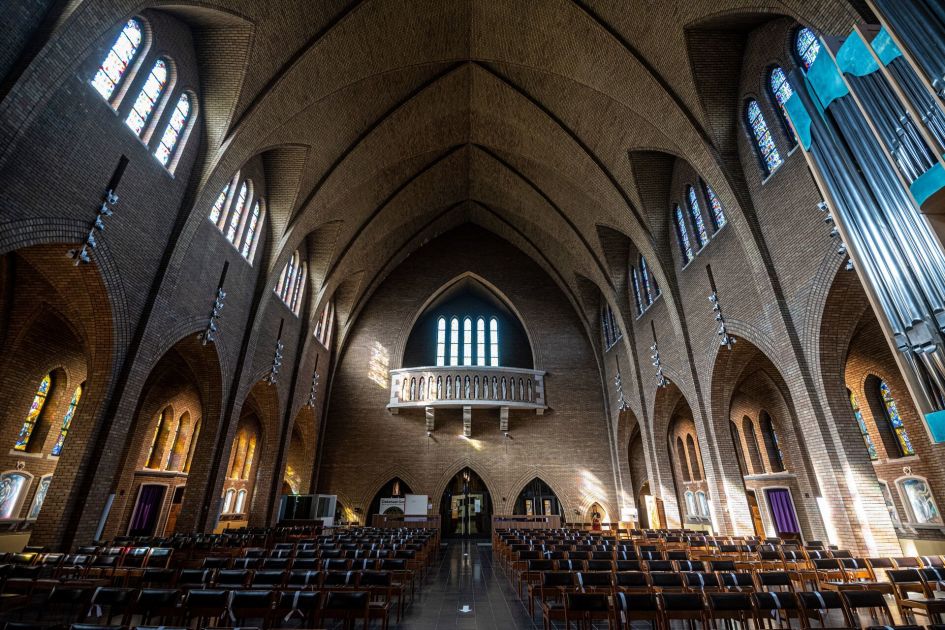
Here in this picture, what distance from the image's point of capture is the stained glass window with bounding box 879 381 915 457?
12.0 meters

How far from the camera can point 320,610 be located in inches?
179

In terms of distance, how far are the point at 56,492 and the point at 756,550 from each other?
12.8m

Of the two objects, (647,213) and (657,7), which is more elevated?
(657,7)

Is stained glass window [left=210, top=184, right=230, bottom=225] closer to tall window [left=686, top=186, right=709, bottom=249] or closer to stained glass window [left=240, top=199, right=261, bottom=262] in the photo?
stained glass window [left=240, top=199, right=261, bottom=262]

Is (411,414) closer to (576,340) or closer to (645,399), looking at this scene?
(576,340)

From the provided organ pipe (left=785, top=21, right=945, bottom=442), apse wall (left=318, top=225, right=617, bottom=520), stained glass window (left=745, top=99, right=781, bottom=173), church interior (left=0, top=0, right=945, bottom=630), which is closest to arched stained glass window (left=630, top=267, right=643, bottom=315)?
church interior (left=0, top=0, right=945, bottom=630)

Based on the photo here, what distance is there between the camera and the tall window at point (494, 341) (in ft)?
77.2

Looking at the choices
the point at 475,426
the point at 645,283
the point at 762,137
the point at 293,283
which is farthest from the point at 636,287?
the point at 293,283

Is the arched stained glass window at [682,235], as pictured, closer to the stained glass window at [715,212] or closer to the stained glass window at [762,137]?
the stained glass window at [715,212]

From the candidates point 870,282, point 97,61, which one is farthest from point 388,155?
point 870,282

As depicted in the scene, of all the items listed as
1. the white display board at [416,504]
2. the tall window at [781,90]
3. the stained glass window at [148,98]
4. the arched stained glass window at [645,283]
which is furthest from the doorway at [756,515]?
the stained glass window at [148,98]

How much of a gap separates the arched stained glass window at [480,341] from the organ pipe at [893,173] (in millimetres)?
17753

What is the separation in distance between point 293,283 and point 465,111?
376 inches

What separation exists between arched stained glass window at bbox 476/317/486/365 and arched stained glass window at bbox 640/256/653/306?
30.1 ft
